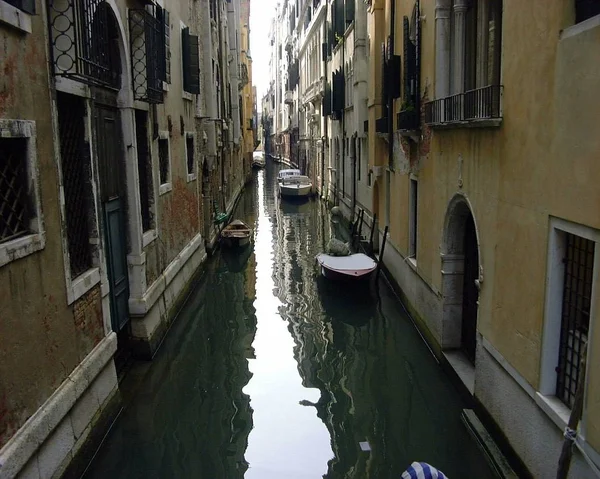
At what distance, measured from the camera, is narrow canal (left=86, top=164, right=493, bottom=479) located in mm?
5391

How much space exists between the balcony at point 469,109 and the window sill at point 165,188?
4031mm

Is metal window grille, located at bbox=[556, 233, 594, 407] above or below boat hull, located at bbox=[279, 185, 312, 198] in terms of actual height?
above

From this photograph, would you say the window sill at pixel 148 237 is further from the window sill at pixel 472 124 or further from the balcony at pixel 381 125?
the balcony at pixel 381 125

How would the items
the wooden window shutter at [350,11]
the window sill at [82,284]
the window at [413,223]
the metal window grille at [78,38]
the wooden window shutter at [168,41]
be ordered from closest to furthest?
1. the metal window grille at [78,38]
2. the window sill at [82,284]
3. the wooden window shutter at [168,41]
4. the window at [413,223]
5. the wooden window shutter at [350,11]

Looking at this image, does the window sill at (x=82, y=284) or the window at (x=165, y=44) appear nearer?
the window sill at (x=82, y=284)

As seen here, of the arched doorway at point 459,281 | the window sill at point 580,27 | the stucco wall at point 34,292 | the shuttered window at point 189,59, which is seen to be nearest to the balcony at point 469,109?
the arched doorway at point 459,281

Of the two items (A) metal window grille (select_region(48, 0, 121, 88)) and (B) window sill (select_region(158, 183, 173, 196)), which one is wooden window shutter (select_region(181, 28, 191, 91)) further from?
(A) metal window grille (select_region(48, 0, 121, 88))

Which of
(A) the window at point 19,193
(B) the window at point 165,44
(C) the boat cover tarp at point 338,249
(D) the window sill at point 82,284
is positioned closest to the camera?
(A) the window at point 19,193

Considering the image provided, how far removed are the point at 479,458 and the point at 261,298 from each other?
248 inches

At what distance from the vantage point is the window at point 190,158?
11672 millimetres

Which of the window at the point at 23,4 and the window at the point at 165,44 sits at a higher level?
the window at the point at 165,44

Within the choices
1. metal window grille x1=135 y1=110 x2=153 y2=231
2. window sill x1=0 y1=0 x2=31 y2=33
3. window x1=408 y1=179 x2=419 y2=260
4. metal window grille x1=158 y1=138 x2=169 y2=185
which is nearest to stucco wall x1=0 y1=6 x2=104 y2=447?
window sill x1=0 y1=0 x2=31 y2=33

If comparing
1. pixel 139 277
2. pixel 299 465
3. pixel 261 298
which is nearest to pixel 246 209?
pixel 261 298

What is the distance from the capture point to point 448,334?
7.31 meters
